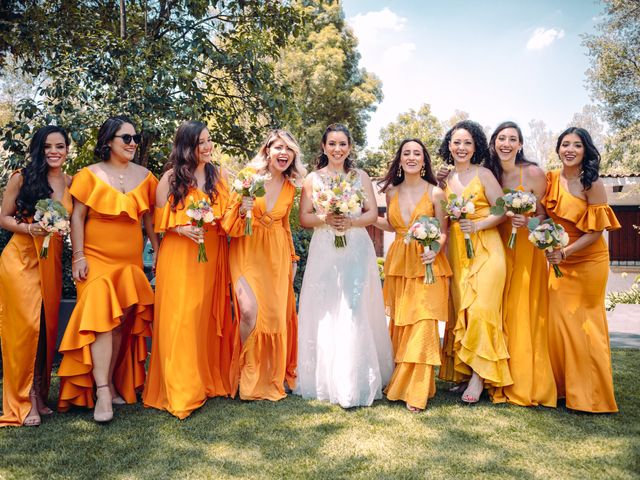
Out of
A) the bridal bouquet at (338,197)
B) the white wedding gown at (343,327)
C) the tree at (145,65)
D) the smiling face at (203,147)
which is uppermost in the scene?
the tree at (145,65)

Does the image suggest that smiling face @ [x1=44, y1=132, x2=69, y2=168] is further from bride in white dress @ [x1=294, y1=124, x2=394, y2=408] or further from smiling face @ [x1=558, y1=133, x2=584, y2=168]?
smiling face @ [x1=558, y1=133, x2=584, y2=168]

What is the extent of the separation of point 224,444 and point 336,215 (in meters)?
2.27

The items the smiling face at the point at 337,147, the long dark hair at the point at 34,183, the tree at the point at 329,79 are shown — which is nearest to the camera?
the long dark hair at the point at 34,183

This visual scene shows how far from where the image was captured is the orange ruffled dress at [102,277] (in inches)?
183

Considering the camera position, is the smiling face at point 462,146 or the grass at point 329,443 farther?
the smiling face at point 462,146

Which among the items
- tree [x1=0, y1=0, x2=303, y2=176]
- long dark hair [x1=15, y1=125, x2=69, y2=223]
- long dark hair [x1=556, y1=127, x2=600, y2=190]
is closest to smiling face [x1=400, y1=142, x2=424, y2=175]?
Result: long dark hair [x1=556, y1=127, x2=600, y2=190]

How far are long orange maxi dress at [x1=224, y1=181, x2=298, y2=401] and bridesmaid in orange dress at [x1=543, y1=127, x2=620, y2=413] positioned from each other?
2.60 metres

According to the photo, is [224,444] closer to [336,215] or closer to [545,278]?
[336,215]

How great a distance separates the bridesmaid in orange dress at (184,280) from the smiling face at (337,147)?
112cm

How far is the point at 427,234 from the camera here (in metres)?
4.81

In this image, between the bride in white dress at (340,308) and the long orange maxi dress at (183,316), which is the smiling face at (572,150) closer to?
the bride in white dress at (340,308)

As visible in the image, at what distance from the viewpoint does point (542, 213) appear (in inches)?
208

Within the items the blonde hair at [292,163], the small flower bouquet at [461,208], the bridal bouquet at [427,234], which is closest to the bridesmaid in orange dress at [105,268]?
the blonde hair at [292,163]

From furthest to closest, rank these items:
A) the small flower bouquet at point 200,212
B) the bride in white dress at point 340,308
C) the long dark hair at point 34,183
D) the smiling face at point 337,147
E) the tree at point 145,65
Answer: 1. the tree at point 145,65
2. the smiling face at point 337,147
3. the bride in white dress at point 340,308
4. the long dark hair at point 34,183
5. the small flower bouquet at point 200,212
